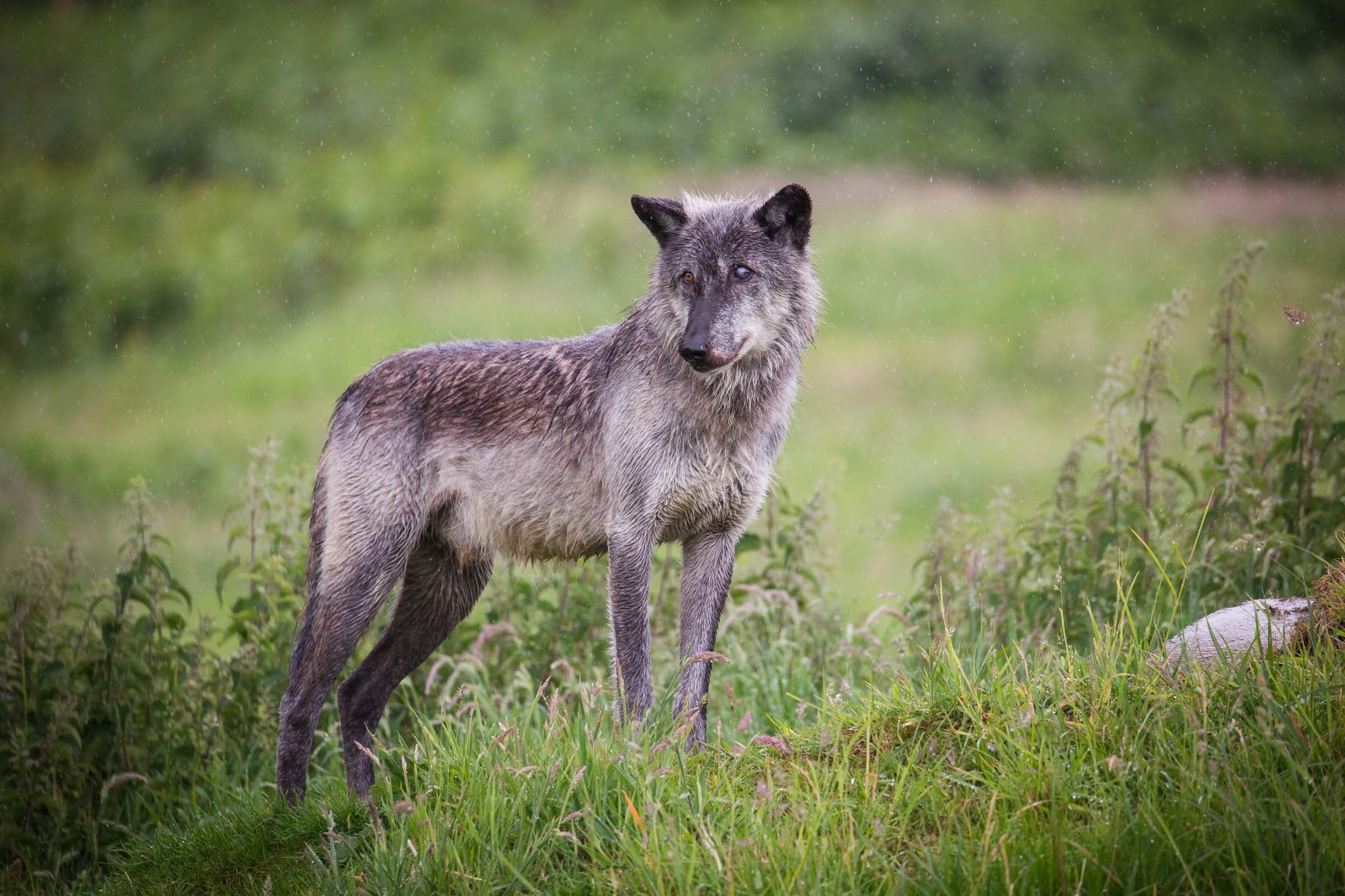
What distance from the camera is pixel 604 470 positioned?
5.35m

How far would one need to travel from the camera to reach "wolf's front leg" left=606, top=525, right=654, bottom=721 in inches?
201

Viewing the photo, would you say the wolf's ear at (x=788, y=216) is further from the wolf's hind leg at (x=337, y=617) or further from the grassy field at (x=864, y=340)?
the grassy field at (x=864, y=340)

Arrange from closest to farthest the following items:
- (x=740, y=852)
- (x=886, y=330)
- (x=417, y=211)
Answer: (x=740, y=852) < (x=886, y=330) < (x=417, y=211)

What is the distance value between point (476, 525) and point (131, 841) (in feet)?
7.17

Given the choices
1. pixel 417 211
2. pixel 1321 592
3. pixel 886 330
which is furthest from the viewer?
pixel 417 211

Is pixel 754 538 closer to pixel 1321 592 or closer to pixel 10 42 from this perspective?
pixel 1321 592

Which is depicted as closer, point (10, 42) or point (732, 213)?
point (732, 213)

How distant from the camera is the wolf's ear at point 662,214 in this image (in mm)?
5270

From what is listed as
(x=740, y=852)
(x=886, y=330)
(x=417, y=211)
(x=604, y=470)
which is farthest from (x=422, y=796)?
(x=417, y=211)

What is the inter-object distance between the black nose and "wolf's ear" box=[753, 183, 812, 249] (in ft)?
2.60

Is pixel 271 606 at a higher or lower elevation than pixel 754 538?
lower

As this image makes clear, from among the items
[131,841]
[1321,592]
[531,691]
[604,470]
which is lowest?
[131,841]

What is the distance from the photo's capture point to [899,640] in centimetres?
550

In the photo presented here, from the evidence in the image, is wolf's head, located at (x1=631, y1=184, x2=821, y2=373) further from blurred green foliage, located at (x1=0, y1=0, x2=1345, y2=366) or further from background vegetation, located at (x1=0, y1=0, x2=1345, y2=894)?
blurred green foliage, located at (x1=0, y1=0, x2=1345, y2=366)
